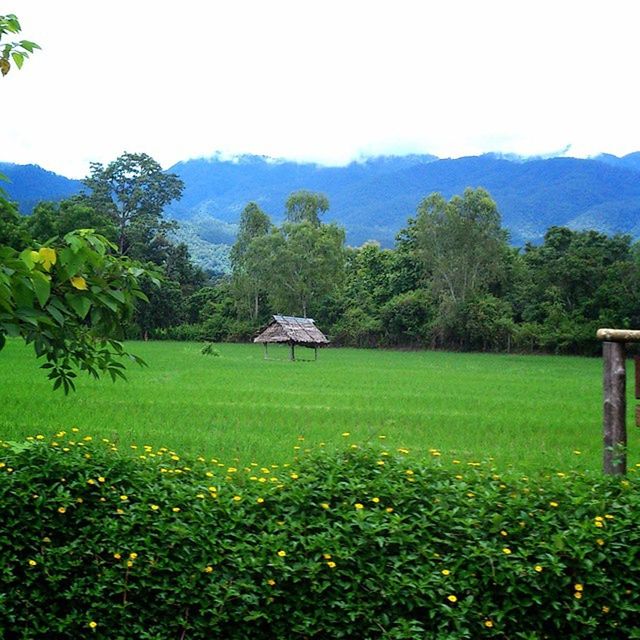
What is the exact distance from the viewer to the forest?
44062 millimetres

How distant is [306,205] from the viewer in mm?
65188

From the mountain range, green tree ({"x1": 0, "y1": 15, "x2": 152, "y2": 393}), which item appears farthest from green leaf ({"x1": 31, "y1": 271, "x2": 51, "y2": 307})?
the mountain range

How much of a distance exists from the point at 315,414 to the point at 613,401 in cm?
874

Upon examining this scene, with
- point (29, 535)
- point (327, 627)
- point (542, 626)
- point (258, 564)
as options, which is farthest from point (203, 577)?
point (542, 626)

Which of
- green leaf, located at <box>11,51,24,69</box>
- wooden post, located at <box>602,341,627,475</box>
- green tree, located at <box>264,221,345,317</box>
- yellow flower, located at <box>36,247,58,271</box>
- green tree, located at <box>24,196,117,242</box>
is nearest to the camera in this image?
Answer: yellow flower, located at <box>36,247,58,271</box>

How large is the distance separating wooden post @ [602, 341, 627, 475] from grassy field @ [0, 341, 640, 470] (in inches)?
9.9

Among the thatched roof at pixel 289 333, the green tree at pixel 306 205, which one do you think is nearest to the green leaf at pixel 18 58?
the thatched roof at pixel 289 333

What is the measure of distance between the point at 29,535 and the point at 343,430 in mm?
8130

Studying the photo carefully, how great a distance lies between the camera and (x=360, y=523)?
9.84 ft

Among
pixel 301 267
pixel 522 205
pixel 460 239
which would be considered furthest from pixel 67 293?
pixel 522 205

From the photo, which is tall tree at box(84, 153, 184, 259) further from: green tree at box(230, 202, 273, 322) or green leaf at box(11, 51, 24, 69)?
green leaf at box(11, 51, 24, 69)

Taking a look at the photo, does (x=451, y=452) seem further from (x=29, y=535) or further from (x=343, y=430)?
(x=29, y=535)

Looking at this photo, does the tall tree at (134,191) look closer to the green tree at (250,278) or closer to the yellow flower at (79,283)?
the green tree at (250,278)

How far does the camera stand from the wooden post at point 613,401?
4.44 meters
